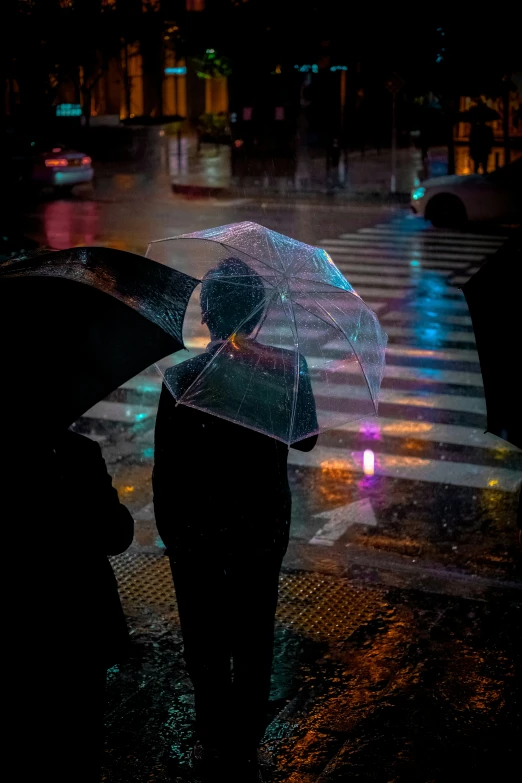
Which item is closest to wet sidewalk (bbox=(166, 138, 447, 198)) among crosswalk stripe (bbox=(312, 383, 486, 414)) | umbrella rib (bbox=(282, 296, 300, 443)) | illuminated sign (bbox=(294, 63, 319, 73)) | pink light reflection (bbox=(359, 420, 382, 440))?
illuminated sign (bbox=(294, 63, 319, 73))

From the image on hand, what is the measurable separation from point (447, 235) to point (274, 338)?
16.6m

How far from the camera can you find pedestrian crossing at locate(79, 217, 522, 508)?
7301 millimetres

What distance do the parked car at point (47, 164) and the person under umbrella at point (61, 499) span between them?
79.6ft

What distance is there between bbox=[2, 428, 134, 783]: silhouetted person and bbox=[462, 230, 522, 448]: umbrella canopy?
1.43m

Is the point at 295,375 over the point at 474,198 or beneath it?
beneath

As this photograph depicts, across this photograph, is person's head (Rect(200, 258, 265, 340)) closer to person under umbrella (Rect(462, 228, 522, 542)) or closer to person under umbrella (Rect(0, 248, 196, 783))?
person under umbrella (Rect(0, 248, 196, 783))

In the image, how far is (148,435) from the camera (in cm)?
823

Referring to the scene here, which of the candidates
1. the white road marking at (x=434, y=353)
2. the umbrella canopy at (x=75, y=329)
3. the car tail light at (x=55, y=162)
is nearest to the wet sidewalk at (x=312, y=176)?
the car tail light at (x=55, y=162)

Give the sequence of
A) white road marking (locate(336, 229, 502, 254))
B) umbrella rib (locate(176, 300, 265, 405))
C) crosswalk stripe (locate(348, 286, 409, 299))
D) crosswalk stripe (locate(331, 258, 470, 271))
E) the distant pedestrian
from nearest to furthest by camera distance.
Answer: umbrella rib (locate(176, 300, 265, 405))
crosswalk stripe (locate(348, 286, 409, 299))
crosswalk stripe (locate(331, 258, 470, 271))
white road marking (locate(336, 229, 502, 254))
the distant pedestrian

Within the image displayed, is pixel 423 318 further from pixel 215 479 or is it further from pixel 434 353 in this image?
pixel 215 479

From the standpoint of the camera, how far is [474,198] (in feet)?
64.8

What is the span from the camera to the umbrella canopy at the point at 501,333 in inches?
136

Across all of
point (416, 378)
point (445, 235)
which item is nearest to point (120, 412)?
point (416, 378)

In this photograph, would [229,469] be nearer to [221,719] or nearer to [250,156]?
[221,719]
